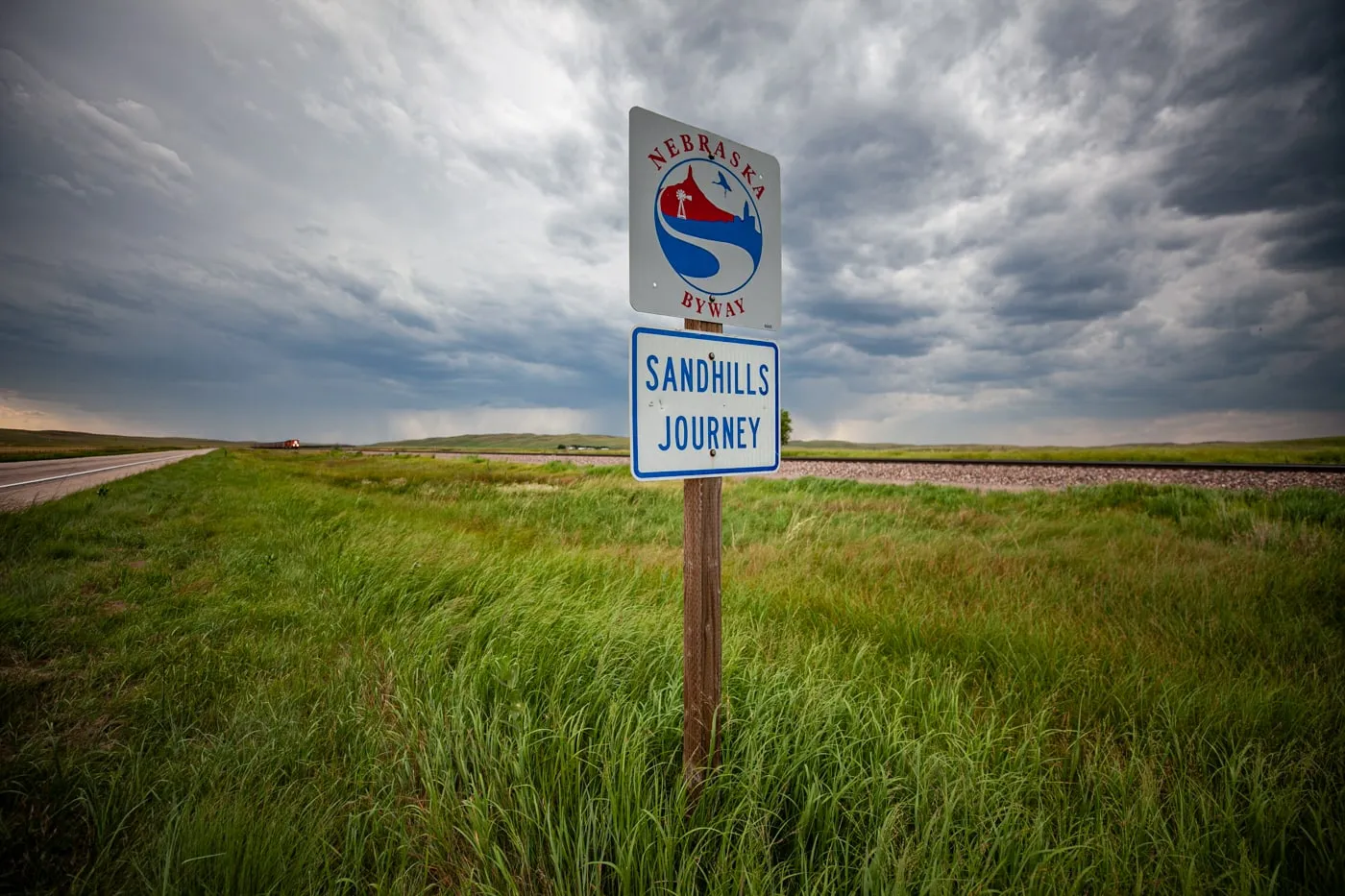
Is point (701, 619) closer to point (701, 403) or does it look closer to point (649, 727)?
point (649, 727)

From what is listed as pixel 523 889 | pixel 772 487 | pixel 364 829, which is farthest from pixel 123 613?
pixel 772 487

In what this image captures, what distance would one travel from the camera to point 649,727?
8.20 ft

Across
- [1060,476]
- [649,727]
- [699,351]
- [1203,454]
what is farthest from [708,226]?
[1203,454]

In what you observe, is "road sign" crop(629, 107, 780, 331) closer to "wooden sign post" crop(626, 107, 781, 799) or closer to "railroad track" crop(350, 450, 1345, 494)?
"wooden sign post" crop(626, 107, 781, 799)

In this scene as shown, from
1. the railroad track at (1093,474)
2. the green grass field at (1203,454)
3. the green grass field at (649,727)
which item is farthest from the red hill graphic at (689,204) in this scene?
the green grass field at (1203,454)

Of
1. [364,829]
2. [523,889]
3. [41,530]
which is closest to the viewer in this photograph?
[523,889]

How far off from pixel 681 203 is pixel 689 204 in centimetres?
4

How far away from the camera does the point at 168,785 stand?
221 cm

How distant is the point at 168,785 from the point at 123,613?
3259 mm

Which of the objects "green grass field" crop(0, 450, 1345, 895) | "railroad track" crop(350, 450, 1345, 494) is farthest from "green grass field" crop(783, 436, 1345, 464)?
"green grass field" crop(0, 450, 1345, 895)

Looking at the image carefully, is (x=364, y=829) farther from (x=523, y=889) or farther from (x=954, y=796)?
(x=954, y=796)

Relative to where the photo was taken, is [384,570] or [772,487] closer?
[384,570]

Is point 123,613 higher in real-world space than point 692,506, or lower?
lower

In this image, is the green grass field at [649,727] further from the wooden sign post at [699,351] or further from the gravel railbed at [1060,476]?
the gravel railbed at [1060,476]
